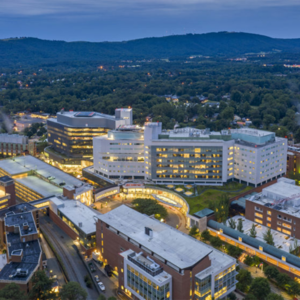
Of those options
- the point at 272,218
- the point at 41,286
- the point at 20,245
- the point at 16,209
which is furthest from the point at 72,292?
the point at 272,218

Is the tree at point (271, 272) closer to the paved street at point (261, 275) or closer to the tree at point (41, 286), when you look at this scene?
the paved street at point (261, 275)

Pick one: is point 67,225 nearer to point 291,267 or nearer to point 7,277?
point 7,277

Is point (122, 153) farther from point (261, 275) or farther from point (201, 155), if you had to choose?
point (261, 275)

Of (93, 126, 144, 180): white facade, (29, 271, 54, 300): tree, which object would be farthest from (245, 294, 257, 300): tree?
(93, 126, 144, 180): white facade

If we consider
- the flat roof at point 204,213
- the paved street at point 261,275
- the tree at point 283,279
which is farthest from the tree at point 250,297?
the flat roof at point 204,213

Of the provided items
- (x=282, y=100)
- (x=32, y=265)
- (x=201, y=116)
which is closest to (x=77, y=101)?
(x=201, y=116)

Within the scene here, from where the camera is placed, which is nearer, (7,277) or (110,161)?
(7,277)

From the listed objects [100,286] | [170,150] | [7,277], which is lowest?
[100,286]
